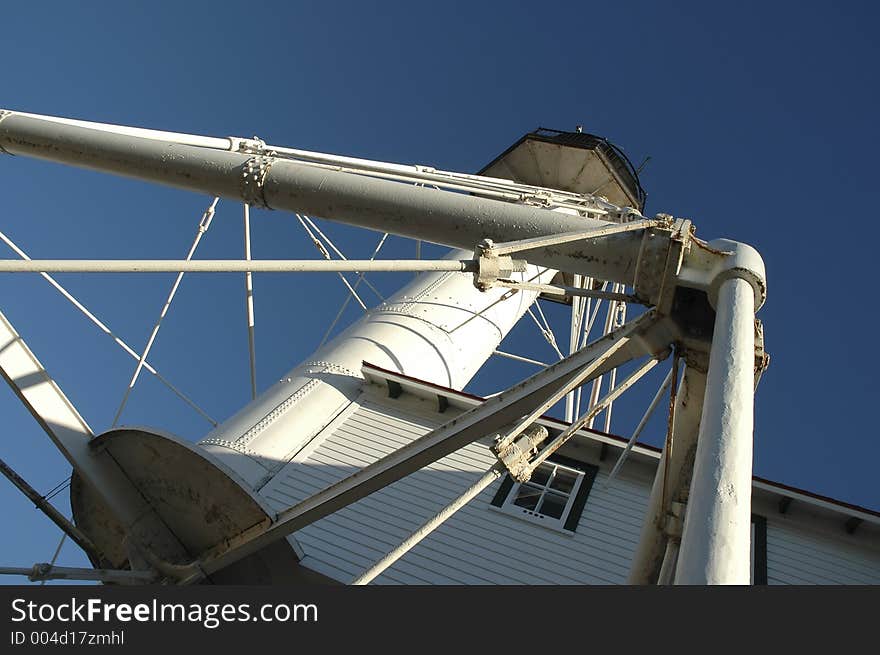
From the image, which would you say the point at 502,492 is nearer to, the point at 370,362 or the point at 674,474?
the point at 370,362

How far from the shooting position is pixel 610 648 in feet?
12.0

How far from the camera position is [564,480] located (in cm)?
1265

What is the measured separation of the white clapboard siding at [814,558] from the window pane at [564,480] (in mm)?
2871

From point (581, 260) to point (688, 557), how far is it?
10.2 ft

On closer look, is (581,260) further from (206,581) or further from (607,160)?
(607,160)

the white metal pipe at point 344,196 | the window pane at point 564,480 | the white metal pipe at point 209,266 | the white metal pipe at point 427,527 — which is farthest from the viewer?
the window pane at point 564,480

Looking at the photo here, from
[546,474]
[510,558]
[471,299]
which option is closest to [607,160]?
[471,299]

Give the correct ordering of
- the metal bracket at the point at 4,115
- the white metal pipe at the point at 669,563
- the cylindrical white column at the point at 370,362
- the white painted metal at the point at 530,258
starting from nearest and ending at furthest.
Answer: the white painted metal at the point at 530,258, the white metal pipe at the point at 669,563, the metal bracket at the point at 4,115, the cylindrical white column at the point at 370,362

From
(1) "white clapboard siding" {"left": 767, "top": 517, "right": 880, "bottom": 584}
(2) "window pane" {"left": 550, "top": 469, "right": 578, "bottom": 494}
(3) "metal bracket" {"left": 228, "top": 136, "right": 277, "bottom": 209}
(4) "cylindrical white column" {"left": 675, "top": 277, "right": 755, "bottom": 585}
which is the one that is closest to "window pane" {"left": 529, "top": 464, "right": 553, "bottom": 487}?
(2) "window pane" {"left": 550, "top": 469, "right": 578, "bottom": 494}

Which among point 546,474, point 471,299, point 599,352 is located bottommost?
point 599,352

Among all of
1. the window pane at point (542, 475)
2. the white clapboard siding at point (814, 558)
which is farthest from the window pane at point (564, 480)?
the white clapboard siding at point (814, 558)

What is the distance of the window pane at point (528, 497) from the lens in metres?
12.0

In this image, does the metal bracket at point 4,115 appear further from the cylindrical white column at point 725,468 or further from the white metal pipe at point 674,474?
the cylindrical white column at point 725,468

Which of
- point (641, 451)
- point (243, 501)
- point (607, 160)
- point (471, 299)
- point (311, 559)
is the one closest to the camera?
point (243, 501)
